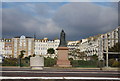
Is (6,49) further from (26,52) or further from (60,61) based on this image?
(60,61)

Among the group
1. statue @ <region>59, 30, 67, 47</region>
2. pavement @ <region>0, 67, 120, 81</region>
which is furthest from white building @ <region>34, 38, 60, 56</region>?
pavement @ <region>0, 67, 120, 81</region>

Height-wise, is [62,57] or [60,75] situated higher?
[62,57]

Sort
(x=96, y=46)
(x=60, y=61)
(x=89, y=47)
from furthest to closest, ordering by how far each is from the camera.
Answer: (x=89, y=47) → (x=96, y=46) → (x=60, y=61)

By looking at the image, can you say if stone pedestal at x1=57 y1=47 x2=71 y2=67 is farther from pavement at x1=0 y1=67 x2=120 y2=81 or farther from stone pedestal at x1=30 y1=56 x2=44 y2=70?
pavement at x1=0 y1=67 x2=120 y2=81

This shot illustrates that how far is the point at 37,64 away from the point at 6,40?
483 ft

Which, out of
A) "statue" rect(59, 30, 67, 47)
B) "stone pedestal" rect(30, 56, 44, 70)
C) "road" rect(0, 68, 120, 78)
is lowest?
"road" rect(0, 68, 120, 78)

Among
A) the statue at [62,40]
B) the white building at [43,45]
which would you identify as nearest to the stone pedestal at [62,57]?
the statue at [62,40]

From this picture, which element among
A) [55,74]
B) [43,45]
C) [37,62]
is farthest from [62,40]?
[43,45]

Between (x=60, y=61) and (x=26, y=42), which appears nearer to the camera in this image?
(x=60, y=61)

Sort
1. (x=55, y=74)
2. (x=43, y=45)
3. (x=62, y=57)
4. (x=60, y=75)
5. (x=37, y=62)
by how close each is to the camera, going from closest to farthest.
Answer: (x=60, y=75) < (x=55, y=74) < (x=37, y=62) < (x=62, y=57) < (x=43, y=45)

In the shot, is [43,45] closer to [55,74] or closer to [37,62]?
[37,62]

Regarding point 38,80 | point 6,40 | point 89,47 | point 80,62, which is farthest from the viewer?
point 6,40

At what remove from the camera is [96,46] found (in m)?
135

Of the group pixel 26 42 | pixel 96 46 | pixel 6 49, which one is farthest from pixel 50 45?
pixel 96 46
